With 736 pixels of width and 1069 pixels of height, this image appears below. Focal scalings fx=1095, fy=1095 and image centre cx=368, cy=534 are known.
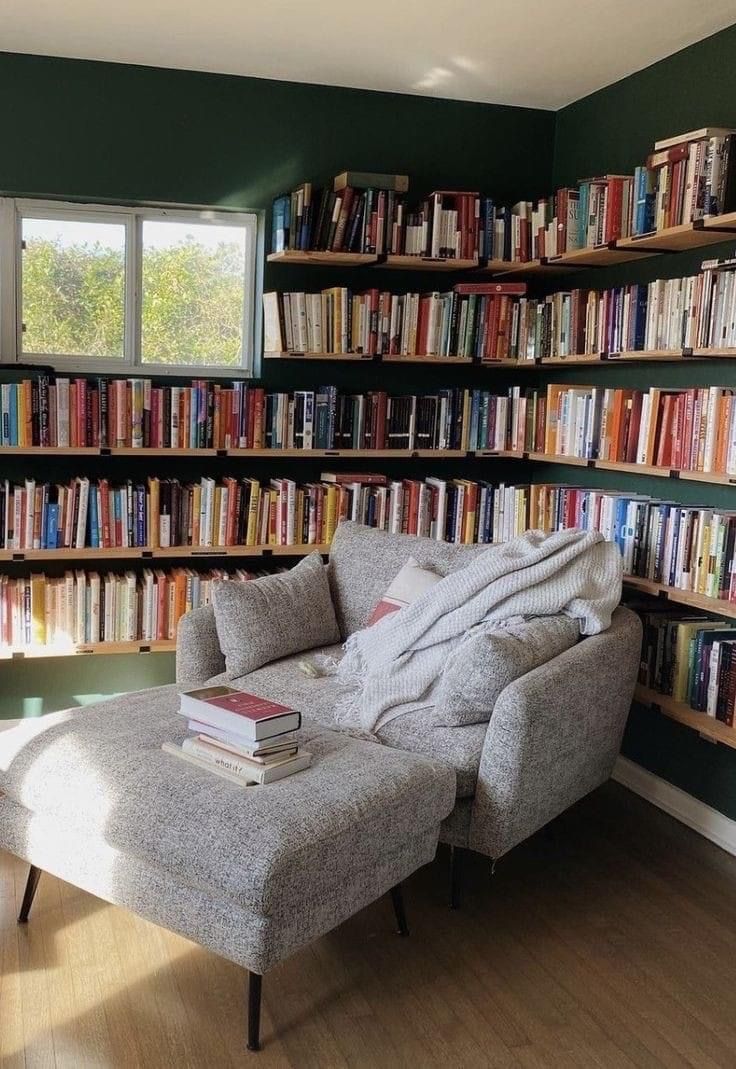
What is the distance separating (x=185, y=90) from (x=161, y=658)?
2283 mm

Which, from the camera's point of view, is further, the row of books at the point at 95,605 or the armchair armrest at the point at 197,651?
the row of books at the point at 95,605

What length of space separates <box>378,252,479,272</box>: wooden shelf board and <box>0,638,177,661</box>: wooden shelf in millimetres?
1753

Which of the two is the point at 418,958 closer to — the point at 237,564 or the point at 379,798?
the point at 379,798

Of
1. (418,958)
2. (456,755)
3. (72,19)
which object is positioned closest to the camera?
(418,958)

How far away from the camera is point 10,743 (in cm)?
290

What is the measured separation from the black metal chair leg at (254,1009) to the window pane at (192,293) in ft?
9.16

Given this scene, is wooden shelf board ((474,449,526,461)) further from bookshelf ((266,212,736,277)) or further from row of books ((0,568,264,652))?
row of books ((0,568,264,652))

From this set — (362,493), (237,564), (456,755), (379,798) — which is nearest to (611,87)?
(362,493)

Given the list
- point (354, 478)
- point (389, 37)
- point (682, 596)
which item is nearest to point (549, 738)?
point (682, 596)

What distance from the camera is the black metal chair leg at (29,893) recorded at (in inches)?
113

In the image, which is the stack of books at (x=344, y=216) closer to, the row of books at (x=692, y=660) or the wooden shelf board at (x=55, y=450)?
the wooden shelf board at (x=55, y=450)

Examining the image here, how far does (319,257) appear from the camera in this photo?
4.29m

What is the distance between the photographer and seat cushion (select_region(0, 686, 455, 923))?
232 centimetres

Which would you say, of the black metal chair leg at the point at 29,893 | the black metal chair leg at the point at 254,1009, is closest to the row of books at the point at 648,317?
the black metal chair leg at the point at 254,1009
